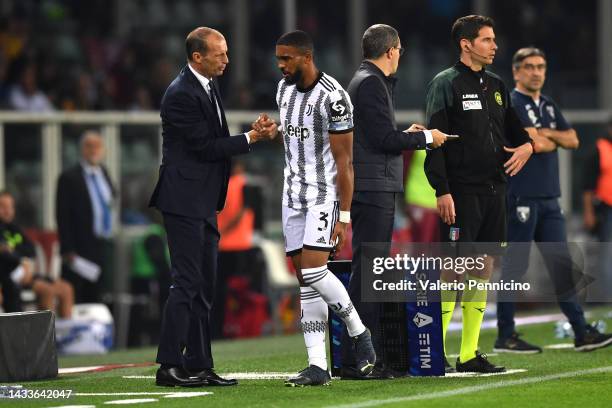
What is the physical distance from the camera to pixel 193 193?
914 centimetres

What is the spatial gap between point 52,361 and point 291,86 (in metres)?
2.59

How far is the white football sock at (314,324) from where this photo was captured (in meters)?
8.95

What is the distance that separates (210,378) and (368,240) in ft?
3.97

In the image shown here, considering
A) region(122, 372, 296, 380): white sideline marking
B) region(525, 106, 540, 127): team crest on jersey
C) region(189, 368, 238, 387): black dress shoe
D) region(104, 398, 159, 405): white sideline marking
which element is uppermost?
region(525, 106, 540, 127): team crest on jersey

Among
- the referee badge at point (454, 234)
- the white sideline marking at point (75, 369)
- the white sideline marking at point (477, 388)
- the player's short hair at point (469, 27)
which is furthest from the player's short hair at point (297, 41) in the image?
the white sideline marking at point (75, 369)

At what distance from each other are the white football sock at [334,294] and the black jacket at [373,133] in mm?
665

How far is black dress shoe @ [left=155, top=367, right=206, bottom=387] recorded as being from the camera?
29.7 ft

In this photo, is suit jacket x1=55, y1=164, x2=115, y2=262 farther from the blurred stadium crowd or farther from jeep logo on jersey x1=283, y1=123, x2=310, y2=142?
jeep logo on jersey x1=283, y1=123, x2=310, y2=142

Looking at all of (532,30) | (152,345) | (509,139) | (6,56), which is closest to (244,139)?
(509,139)

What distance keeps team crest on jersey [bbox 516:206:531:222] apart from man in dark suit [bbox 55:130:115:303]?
17.5 ft

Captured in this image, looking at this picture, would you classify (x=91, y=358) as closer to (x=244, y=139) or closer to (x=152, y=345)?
(x=152, y=345)

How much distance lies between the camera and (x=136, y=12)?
74.2 feet

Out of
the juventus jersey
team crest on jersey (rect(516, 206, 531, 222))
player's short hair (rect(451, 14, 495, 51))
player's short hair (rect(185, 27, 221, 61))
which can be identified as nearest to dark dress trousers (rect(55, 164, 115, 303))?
team crest on jersey (rect(516, 206, 531, 222))

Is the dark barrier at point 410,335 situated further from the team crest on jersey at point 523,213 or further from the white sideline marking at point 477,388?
the team crest on jersey at point 523,213
